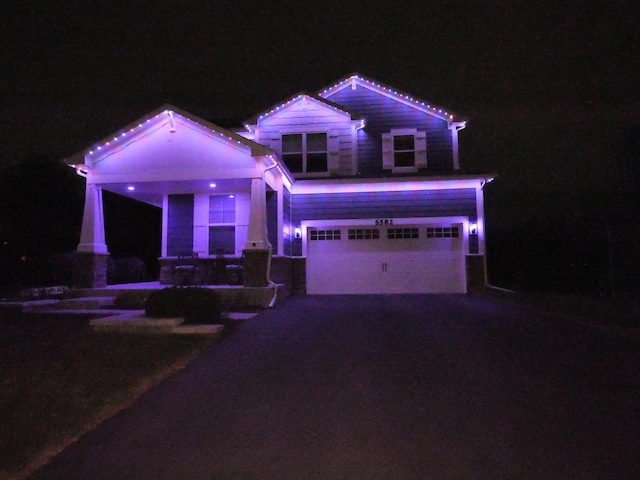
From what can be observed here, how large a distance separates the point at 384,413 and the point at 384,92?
1584cm

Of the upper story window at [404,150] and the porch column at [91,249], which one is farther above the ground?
the upper story window at [404,150]

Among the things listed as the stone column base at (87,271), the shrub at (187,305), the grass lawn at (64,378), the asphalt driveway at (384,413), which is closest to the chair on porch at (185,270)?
the stone column base at (87,271)

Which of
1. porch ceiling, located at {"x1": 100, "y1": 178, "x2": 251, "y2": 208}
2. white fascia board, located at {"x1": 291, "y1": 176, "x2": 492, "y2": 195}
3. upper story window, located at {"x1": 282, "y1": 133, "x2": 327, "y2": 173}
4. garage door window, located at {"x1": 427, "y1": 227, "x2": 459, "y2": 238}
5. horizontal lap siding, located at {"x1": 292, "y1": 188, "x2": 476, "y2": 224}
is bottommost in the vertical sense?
garage door window, located at {"x1": 427, "y1": 227, "x2": 459, "y2": 238}

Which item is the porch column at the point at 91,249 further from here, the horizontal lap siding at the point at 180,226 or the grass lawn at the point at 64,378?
the grass lawn at the point at 64,378

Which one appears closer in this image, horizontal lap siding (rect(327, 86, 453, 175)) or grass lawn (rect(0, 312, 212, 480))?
grass lawn (rect(0, 312, 212, 480))

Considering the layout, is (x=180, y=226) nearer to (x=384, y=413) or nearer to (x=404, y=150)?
(x=404, y=150)

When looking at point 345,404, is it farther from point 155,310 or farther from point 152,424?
point 155,310

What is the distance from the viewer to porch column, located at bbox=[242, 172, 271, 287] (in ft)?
45.2

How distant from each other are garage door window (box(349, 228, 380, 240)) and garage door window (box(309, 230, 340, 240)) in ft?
1.56

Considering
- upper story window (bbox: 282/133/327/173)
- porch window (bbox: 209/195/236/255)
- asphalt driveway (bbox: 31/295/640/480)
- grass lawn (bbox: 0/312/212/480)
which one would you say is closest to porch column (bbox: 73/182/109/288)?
porch window (bbox: 209/195/236/255)

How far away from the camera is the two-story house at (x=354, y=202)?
17.5 meters

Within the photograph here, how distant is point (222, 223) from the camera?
17516mm

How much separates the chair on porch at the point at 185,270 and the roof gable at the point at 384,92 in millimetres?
7270

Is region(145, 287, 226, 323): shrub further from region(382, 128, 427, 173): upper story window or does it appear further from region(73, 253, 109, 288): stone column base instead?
region(382, 128, 427, 173): upper story window
